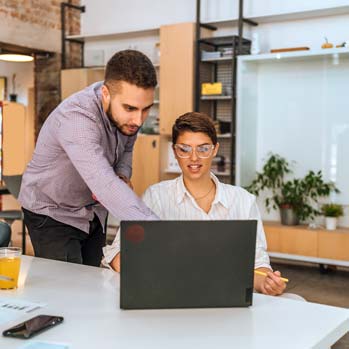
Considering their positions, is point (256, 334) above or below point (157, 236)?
below

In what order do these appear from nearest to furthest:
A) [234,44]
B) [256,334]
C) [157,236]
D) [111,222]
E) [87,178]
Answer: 1. [256,334]
2. [157,236]
3. [87,178]
4. [234,44]
5. [111,222]

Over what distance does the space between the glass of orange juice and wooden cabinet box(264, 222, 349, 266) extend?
395 centimetres

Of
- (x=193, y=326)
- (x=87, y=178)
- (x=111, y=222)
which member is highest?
(x=87, y=178)

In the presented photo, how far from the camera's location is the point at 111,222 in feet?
22.7

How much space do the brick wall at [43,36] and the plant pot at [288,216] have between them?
327cm

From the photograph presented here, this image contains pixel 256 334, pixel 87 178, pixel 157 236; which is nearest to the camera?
pixel 256 334

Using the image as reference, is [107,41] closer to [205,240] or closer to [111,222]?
[111,222]

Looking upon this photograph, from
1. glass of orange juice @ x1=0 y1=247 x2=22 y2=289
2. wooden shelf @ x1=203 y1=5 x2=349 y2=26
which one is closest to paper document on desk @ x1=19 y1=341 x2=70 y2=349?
glass of orange juice @ x1=0 y1=247 x2=22 y2=289

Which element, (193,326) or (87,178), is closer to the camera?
(193,326)

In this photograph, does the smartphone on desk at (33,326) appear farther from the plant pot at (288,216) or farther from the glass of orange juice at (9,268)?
the plant pot at (288,216)

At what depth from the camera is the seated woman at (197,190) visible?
228cm

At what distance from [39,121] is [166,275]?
6081 mm

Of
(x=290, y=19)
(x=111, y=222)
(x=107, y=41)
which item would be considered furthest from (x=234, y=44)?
(x=111, y=222)

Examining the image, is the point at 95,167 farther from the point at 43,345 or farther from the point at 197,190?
the point at 43,345
